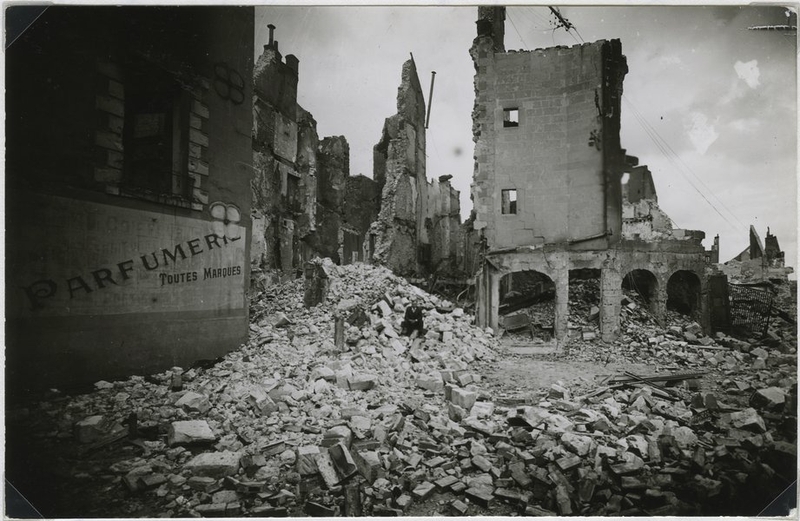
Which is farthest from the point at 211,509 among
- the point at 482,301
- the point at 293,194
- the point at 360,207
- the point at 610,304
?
the point at 360,207

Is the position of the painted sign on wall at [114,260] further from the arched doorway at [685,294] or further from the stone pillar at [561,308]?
the arched doorway at [685,294]

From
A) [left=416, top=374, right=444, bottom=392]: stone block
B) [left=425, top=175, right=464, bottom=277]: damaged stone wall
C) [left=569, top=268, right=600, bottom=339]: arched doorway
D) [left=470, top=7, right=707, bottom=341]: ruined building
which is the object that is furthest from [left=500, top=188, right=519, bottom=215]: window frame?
[left=425, top=175, right=464, bottom=277]: damaged stone wall

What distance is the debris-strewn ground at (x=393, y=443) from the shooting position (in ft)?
12.4

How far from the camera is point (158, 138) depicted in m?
6.59

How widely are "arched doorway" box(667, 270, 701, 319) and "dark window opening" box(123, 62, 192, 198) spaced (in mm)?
14169

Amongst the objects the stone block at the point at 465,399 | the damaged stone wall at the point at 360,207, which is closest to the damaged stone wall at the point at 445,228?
the damaged stone wall at the point at 360,207

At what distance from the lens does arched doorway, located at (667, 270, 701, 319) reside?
40.5ft

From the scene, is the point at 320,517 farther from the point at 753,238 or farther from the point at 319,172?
the point at 319,172

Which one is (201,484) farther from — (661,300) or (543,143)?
(661,300)

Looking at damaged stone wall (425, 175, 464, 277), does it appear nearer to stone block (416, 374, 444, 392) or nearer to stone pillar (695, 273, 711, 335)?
stone pillar (695, 273, 711, 335)

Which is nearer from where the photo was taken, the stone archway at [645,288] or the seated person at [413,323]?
the seated person at [413,323]

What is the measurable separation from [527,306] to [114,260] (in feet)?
40.8

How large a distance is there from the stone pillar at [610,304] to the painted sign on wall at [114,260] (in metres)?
10.3

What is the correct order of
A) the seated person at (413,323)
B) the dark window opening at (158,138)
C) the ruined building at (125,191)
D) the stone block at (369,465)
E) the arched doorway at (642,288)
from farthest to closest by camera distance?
the arched doorway at (642,288) < the seated person at (413,323) < the dark window opening at (158,138) < the ruined building at (125,191) < the stone block at (369,465)
